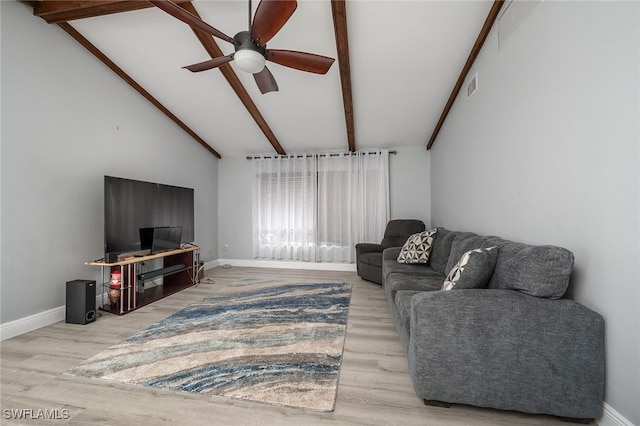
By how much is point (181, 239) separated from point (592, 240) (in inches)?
174

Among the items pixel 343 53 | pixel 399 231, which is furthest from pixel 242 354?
pixel 399 231

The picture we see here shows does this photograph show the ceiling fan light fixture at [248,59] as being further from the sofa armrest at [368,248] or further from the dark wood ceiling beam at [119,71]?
the sofa armrest at [368,248]

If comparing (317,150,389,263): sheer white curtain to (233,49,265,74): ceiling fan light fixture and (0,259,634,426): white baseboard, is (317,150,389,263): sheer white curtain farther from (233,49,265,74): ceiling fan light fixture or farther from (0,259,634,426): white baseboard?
(233,49,265,74): ceiling fan light fixture

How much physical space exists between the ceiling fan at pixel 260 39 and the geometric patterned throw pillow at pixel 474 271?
188 cm

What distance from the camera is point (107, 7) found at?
2404mm

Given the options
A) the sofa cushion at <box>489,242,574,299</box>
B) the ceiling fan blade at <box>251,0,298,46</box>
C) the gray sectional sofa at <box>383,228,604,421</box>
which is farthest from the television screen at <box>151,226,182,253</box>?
the sofa cushion at <box>489,242,574,299</box>

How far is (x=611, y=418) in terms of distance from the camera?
1253 mm

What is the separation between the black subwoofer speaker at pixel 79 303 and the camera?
8.54 ft

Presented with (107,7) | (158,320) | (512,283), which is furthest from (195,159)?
(512,283)

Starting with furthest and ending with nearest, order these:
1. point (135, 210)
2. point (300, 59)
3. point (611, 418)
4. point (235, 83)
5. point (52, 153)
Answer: point (235, 83), point (135, 210), point (52, 153), point (300, 59), point (611, 418)

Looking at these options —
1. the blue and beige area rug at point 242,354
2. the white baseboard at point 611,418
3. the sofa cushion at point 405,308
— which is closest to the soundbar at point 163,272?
the blue and beige area rug at point 242,354

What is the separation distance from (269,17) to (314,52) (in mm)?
1348

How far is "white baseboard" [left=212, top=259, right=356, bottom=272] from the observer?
512cm

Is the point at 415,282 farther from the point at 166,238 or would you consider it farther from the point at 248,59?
the point at 166,238
